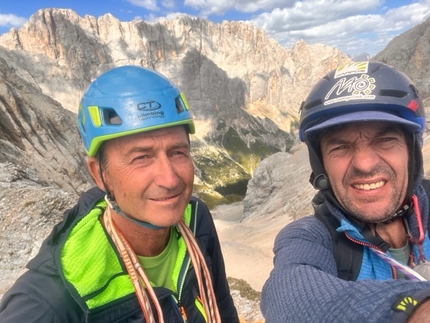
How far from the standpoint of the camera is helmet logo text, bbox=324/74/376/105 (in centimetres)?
408

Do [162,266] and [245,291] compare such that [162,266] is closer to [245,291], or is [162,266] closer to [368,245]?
[368,245]

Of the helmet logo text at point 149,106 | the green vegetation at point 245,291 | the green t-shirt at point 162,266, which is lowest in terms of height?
the green vegetation at point 245,291

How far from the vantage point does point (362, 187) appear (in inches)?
159

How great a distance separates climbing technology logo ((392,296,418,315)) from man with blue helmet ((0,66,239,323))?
8.41 ft

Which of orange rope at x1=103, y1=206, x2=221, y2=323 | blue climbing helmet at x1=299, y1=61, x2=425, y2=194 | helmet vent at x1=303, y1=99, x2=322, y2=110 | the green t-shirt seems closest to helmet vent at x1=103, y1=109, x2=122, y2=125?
orange rope at x1=103, y1=206, x2=221, y2=323

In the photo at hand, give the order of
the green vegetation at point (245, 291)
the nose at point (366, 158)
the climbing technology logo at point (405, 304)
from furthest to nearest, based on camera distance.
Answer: the green vegetation at point (245, 291) < the nose at point (366, 158) < the climbing technology logo at point (405, 304)

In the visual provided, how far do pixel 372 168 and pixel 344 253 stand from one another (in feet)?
3.48

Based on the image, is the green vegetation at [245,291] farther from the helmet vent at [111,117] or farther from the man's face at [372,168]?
the helmet vent at [111,117]

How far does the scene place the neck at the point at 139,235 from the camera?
4285mm

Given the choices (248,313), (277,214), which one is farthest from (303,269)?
(277,214)

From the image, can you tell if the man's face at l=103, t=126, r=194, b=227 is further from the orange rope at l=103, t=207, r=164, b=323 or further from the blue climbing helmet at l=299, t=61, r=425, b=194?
the blue climbing helmet at l=299, t=61, r=425, b=194

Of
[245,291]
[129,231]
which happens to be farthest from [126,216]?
[245,291]

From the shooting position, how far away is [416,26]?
82.4m

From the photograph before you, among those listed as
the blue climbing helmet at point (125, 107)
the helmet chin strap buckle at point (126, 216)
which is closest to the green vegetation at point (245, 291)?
the helmet chin strap buckle at point (126, 216)
